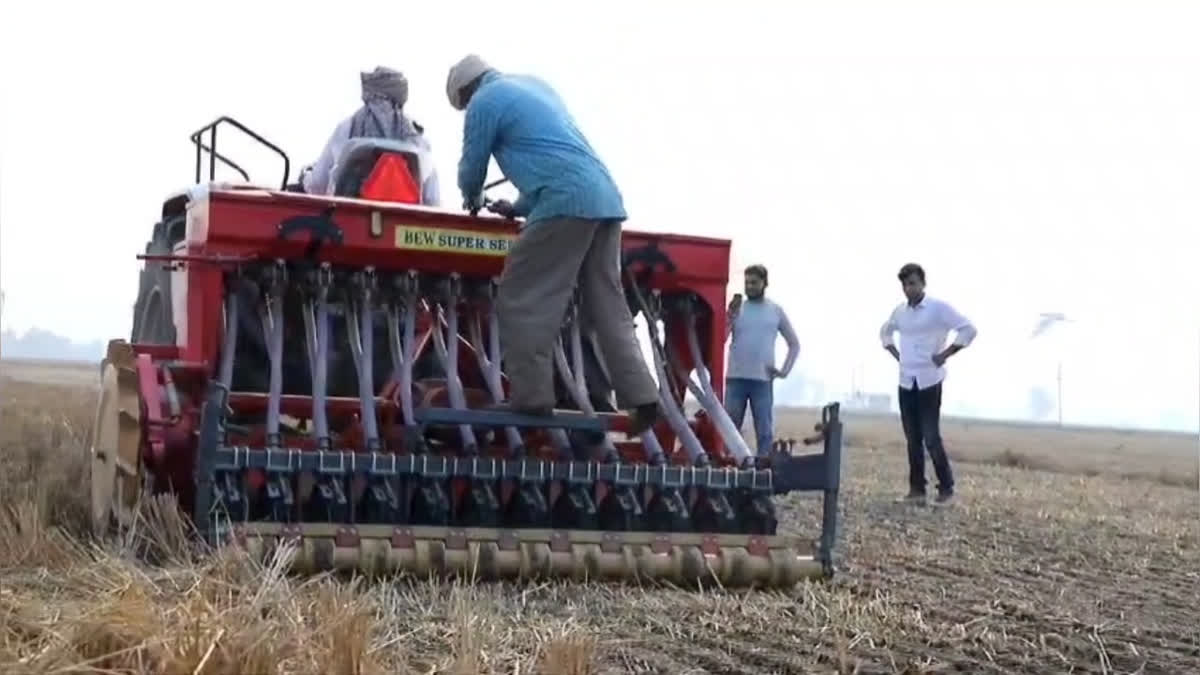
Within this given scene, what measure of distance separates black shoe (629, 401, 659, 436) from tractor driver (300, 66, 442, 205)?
182 cm

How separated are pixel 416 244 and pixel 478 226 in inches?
10.8

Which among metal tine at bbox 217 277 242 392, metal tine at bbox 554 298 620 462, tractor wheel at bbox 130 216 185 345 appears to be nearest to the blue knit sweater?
metal tine at bbox 554 298 620 462

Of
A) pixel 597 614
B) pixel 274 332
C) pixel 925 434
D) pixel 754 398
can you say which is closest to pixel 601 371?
pixel 274 332

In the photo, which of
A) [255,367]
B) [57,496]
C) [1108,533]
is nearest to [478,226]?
[255,367]

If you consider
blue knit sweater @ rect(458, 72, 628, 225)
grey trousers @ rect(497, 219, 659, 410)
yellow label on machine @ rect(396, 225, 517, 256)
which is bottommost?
grey trousers @ rect(497, 219, 659, 410)

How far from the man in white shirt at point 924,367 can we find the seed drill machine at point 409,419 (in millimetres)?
4078

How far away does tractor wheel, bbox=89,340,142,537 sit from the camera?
6.44 m

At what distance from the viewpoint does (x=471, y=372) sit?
7.87 m

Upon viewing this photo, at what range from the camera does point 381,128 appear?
26.8 feet

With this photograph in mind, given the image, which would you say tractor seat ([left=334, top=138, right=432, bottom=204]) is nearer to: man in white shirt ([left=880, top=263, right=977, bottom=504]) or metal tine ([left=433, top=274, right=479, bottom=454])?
metal tine ([left=433, top=274, right=479, bottom=454])

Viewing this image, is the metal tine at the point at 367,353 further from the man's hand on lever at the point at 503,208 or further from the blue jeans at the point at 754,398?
the blue jeans at the point at 754,398

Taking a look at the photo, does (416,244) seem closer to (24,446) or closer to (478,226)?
(478,226)

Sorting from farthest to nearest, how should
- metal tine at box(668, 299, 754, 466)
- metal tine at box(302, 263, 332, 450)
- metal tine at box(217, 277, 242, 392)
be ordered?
metal tine at box(668, 299, 754, 466) < metal tine at box(217, 277, 242, 392) < metal tine at box(302, 263, 332, 450)

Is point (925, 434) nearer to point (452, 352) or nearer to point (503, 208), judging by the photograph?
point (452, 352)
